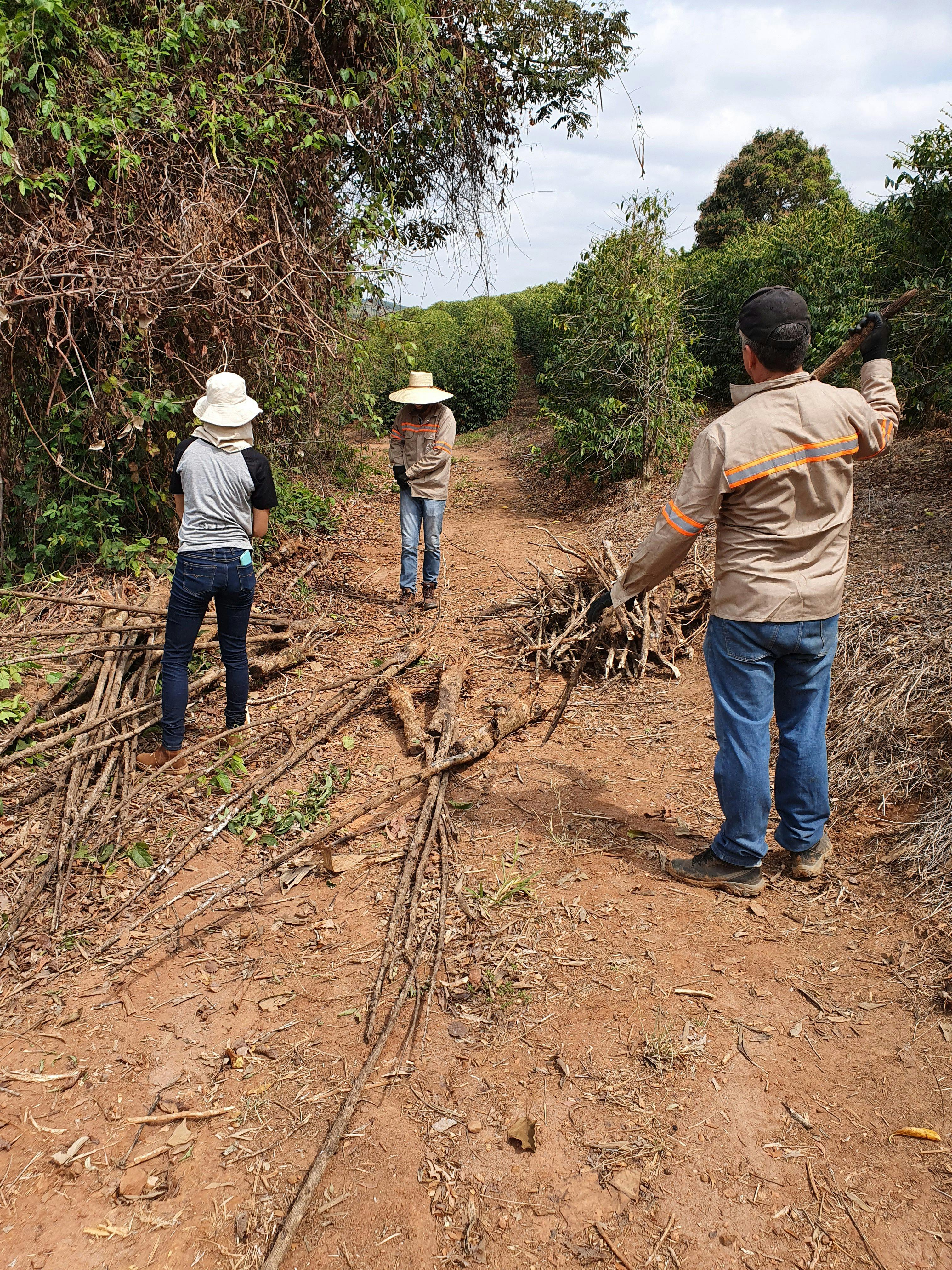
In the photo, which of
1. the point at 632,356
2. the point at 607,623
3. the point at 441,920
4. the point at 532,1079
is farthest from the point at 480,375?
the point at 532,1079

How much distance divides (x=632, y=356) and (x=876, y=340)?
306 inches

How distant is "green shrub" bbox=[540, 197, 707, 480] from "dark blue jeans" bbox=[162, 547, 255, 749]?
729 centimetres

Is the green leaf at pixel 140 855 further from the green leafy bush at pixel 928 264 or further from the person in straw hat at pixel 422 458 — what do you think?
the green leafy bush at pixel 928 264

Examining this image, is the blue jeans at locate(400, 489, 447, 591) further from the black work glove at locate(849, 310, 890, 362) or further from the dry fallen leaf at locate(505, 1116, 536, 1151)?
the dry fallen leaf at locate(505, 1116, 536, 1151)

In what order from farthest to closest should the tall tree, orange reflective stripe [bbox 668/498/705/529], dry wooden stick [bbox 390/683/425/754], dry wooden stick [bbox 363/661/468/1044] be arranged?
the tall tree → dry wooden stick [bbox 390/683/425/754] → orange reflective stripe [bbox 668/498/705/529] → dry wooden stick [bbox 363/661/468/1044]

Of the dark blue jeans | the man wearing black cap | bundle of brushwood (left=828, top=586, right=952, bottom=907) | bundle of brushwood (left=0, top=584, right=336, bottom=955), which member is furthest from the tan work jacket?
the man wearing black cap

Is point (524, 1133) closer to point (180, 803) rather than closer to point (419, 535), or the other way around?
point (180, 803)

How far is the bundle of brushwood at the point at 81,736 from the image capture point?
11.8ft

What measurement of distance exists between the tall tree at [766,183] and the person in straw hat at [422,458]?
913 inches

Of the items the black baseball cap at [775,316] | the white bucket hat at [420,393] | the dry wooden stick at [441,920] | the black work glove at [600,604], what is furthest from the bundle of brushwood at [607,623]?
the black baseball cap at [775,316]

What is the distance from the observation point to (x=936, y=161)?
8.92m

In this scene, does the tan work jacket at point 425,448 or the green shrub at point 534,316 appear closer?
the tan work jacket at point 425,448

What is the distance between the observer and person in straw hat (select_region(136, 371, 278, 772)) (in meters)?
4.16

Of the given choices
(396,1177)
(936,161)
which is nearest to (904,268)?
(936,161)
